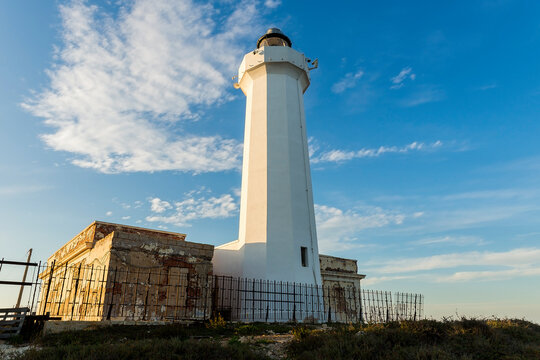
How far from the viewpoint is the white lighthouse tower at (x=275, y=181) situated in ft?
54.6

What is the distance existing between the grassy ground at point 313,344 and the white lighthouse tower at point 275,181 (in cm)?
522

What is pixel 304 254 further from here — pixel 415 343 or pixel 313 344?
pixel 415 343

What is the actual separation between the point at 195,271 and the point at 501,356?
11010 millimetres

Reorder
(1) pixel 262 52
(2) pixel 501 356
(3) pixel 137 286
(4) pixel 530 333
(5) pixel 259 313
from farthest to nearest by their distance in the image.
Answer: (1) pixel 262 52 → (5) pixel 259 313 → (3) pixel 137 286 → (4) pixel 530 333 → (2) pixel 501 356

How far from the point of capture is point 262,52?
65.5 ft

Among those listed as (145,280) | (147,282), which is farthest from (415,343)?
(145,280)

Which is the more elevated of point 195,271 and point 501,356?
point 195,271

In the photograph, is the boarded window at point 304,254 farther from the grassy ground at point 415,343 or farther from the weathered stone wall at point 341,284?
the grassy ground at point 415,343

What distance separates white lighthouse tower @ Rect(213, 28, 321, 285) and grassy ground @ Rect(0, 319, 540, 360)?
5.22m

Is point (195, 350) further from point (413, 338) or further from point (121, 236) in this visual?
point (121, 236)

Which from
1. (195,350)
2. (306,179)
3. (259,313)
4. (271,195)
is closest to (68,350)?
(195,350)

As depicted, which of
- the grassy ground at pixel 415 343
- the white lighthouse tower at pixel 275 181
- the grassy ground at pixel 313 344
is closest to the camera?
the grassy ground at pixel 313 344

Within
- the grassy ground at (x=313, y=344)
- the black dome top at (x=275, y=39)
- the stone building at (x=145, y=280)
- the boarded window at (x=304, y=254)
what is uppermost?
the black dome top at (x=275, y=39)

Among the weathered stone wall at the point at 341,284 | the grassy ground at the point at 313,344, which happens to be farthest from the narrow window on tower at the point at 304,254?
the grassy ground at the point at 313,344
